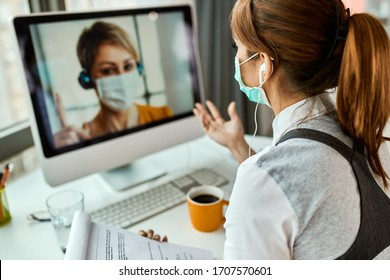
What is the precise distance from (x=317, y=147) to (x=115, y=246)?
1.42ft

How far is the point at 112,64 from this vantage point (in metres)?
0.99

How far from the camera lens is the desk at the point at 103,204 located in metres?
0.83

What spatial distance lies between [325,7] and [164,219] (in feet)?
1.93

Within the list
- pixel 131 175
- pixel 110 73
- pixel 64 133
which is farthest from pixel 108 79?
pixel 131 175

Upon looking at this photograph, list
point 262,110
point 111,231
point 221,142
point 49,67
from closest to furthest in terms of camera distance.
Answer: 1. point 111,231
2. point 49,67
3. point 221,142
4. point 262,110

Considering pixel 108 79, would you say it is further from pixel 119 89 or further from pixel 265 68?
pixel 265 68

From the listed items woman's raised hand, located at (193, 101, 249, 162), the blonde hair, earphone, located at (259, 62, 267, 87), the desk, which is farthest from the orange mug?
the blonde hair

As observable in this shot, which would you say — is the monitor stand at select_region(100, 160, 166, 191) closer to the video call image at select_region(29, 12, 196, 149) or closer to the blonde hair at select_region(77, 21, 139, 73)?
the video call image at select_region(29, 12, 196, 149)

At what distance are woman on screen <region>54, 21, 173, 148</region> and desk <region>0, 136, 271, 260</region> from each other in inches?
7.3

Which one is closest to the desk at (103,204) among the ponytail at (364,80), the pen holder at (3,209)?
the pen holder at (3,209)

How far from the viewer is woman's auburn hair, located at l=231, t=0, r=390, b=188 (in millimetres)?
563

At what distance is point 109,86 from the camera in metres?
0.99
